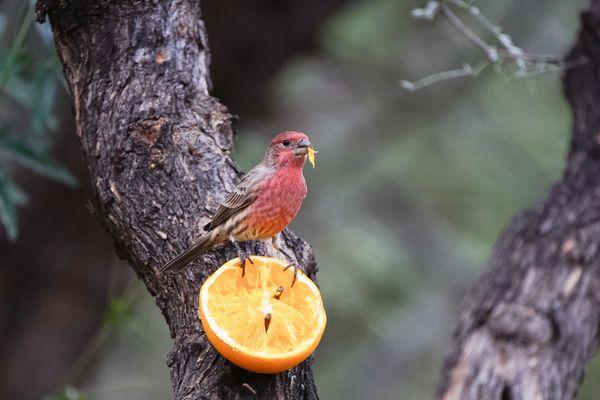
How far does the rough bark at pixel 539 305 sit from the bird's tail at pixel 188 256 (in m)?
1.76

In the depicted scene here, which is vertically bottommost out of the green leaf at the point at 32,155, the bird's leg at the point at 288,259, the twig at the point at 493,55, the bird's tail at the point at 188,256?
the twig at the point at 493,55

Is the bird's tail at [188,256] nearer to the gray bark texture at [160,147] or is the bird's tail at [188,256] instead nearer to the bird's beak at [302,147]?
the gray bark texture at [160,147]

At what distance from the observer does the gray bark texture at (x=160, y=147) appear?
318 centimetres

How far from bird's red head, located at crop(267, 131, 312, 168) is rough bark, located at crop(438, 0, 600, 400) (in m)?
1.43

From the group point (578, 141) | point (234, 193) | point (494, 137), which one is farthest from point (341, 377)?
point (234, 193)

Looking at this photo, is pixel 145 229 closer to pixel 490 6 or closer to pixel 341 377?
pixel 490 6

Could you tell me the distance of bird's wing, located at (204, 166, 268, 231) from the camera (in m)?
3.45

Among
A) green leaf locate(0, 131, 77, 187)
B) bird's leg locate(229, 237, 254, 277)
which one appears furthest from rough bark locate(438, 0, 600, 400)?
green leaf locate(0, 131, 77, 187)

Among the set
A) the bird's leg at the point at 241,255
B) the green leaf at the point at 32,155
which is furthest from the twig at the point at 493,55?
the green leaf at the point at 32,155

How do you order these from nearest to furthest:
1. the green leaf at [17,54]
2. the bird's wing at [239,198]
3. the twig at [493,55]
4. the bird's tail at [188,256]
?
the bird's tail at [188,256], the bird's wing at [239,198], the green leaf at [17,54], the twig at [493,55]

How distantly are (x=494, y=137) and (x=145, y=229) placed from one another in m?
6.48

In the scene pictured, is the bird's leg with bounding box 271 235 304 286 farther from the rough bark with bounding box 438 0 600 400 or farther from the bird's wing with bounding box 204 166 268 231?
the rough bark with bounding box 438 0 600 400

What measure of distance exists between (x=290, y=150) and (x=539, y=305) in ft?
5.32

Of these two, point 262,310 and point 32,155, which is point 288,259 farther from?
point 32,155
